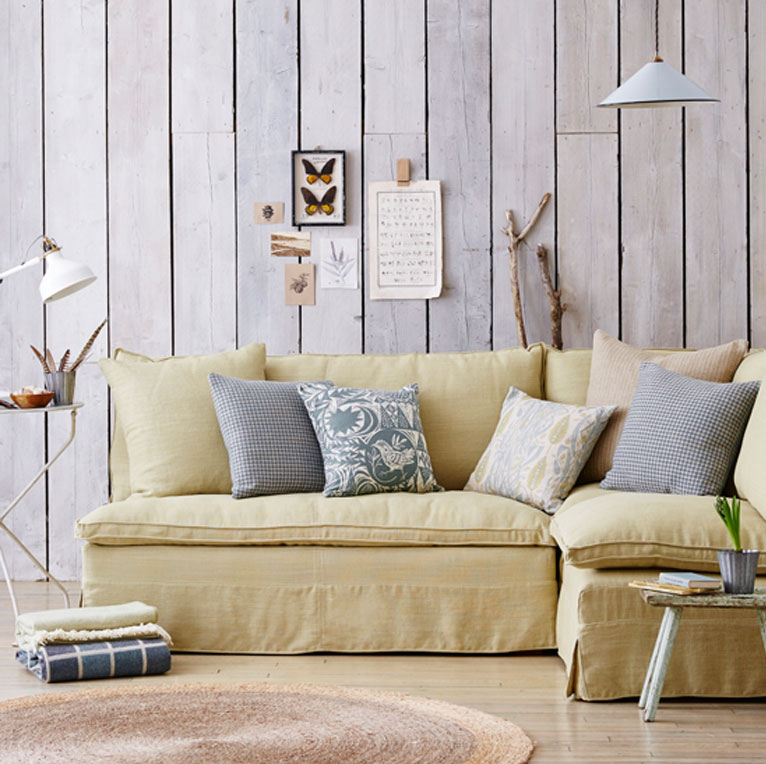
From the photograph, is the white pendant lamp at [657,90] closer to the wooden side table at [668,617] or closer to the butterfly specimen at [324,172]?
the butterfly specimen at [324,172]

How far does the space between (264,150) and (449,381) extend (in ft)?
4.21

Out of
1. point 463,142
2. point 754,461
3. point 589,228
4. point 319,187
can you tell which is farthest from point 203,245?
point 754,461

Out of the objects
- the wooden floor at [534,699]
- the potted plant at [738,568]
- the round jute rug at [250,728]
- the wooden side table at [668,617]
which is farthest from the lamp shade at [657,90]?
Answer: the round jute rug at [250,728]

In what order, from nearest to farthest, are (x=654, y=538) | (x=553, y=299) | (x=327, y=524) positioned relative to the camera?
(x=654, y=538), (x=327, y=524), (x=553, y=299)

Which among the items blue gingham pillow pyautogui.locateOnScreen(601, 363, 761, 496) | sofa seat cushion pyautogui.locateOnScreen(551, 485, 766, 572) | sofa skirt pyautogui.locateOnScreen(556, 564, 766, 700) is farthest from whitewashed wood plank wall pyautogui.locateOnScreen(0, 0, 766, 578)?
sofa skirt pyautogui.locateOnScreen(556, 564, 766, 700)

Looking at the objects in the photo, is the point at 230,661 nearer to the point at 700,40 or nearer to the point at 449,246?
the point at 449,246

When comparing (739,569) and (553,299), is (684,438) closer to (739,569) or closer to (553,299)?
(739,569)

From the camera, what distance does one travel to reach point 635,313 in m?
4.51

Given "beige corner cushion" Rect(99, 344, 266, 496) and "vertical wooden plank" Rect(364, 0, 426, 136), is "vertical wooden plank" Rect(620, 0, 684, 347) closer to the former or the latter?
"vertical wooden plank" Rect(364, 0, 426, 136)

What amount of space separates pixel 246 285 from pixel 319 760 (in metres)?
2.45

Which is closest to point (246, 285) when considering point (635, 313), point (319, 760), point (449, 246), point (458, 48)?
point (449, 246)

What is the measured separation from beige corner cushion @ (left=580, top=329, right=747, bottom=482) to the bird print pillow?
1.87ft

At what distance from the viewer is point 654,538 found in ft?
9.88

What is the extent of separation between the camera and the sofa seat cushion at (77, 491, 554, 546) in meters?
3.44
